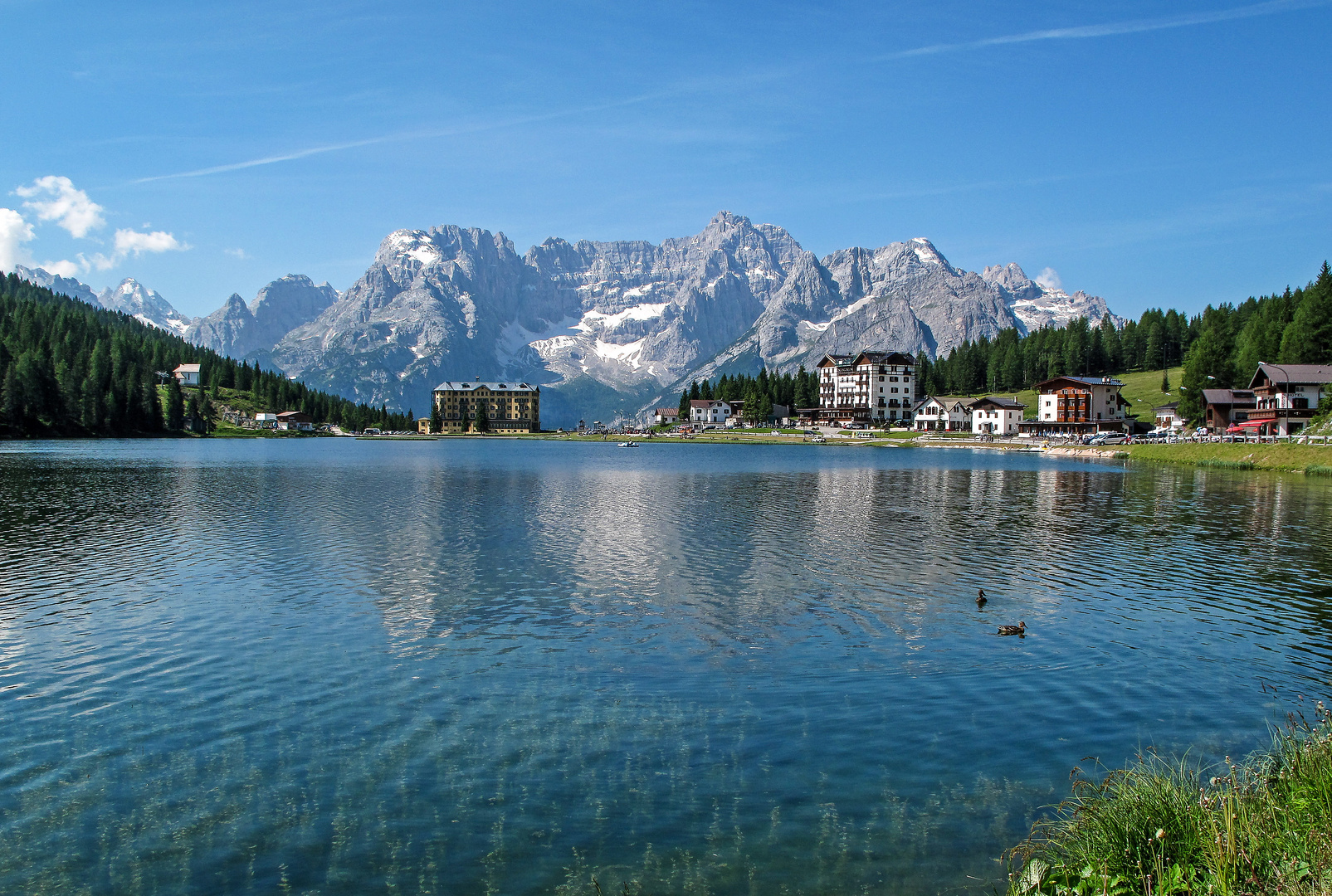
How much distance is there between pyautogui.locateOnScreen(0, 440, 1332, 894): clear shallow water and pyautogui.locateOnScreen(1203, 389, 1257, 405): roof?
127304 millimetres

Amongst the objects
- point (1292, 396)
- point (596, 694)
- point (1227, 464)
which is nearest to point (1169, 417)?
point (1292, 396)

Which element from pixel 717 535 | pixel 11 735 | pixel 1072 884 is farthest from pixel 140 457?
pixel 1072 884

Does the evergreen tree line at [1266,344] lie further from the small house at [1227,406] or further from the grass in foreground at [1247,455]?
the grass in foreground at [1247,455]

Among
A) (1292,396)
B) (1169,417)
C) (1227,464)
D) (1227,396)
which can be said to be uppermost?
(1227,396)

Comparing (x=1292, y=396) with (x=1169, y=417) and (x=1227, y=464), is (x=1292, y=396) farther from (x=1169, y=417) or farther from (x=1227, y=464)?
(x=1169, y=417)

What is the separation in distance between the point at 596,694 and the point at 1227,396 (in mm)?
176946

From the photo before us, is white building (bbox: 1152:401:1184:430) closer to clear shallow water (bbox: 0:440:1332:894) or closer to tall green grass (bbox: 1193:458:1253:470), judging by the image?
tall green grass (bbox: 1193:458:1253:470)

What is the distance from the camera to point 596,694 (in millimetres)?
20547

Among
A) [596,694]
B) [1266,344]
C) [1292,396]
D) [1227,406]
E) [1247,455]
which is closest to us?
[596,694]

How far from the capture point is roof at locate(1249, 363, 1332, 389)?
133 m

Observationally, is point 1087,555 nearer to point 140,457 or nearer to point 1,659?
point 1,659

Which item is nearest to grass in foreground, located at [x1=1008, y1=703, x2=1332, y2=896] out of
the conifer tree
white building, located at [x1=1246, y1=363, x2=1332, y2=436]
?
white building, located at [x1=1246, y1=363, x2=1332, y2=436]

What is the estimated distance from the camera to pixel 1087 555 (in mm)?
42344

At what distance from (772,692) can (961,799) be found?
634 cm
